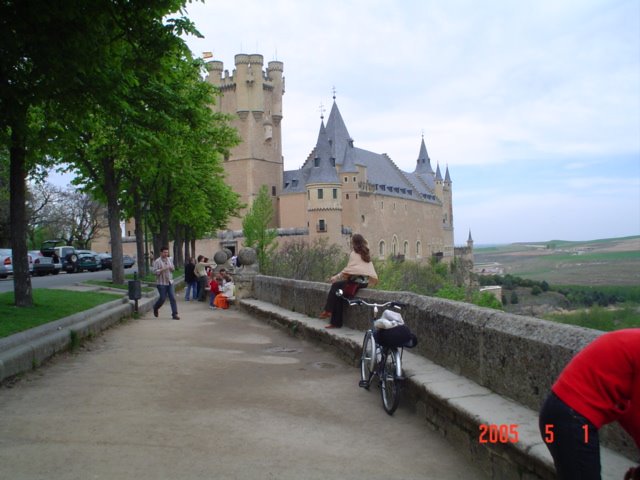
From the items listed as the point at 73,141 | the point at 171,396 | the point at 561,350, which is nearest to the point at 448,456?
the point at 561,350

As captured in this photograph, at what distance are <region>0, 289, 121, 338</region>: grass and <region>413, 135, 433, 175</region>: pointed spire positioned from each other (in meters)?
109

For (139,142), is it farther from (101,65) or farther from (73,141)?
(101,65)

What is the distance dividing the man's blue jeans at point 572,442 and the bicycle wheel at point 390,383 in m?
3.33

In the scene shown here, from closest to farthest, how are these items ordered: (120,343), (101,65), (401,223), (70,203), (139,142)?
(101,65) → (120,343) → (139,142) → (70,203) → (401,223)

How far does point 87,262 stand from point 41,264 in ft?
26.3

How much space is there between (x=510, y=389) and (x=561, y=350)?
0.92m

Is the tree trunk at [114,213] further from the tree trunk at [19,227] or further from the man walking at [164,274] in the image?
the tree trunk at [19,227]

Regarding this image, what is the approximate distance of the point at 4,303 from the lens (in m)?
11.6

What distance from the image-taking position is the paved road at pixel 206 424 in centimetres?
445

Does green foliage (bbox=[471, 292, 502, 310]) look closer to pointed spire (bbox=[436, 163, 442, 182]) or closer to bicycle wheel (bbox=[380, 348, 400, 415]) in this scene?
bicycle wheel (bbox=[380, 348, 400, 415])

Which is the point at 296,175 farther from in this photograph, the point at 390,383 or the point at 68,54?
the point at 390,383

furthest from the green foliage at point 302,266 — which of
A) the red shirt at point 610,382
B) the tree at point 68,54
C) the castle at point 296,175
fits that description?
the castle at point 296,175

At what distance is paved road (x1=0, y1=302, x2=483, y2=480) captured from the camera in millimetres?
4445

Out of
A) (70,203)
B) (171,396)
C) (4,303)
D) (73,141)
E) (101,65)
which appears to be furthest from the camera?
(70,203)
